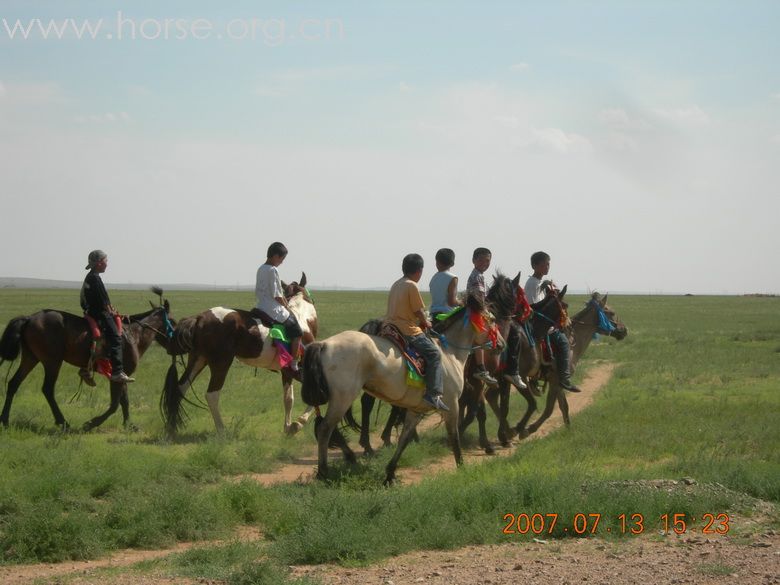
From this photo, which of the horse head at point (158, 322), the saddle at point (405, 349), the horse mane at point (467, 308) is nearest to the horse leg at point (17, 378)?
the horse head at point (158, 322)

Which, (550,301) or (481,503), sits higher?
(550,301)

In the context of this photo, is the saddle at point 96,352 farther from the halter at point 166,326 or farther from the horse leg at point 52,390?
the halter at point 166,326

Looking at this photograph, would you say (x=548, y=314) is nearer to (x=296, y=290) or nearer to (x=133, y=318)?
(x=296, y=290)

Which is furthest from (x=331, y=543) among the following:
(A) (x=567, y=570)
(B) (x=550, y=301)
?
(B) (x=550, y=301)

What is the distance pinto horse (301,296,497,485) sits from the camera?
977 cm

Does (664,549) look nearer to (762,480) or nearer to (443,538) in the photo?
(443,538)

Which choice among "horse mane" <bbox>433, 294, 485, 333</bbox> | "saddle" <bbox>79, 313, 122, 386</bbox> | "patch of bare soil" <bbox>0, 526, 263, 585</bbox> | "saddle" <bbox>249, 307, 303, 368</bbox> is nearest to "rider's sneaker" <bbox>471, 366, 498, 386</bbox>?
"horse mane" <bbox>433, 294, 485, 333</bbox>

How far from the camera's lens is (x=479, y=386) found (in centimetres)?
1268

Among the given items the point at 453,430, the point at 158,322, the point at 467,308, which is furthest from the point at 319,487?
the point at 158,322

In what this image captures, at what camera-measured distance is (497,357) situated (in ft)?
42.2

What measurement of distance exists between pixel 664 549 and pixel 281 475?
4.87 meters

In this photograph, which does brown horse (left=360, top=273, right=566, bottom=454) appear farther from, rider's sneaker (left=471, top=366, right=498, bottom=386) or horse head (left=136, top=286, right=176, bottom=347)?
horse head (left=136, top=286, right=176, bottom=347)
